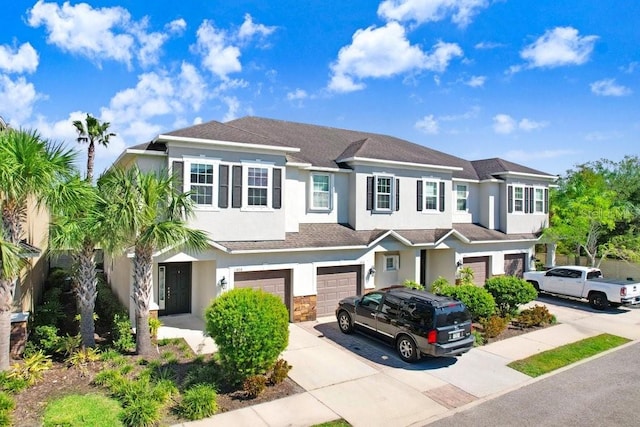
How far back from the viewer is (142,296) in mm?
10914

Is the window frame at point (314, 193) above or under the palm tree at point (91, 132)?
under

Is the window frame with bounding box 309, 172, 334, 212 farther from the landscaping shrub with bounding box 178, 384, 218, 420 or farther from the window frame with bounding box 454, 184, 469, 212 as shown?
the landscaping shrub with bounding box 178, 384, 218, 420

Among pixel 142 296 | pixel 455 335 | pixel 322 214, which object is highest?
pixel 322 214

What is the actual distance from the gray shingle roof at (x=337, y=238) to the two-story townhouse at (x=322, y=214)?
0.22 feet

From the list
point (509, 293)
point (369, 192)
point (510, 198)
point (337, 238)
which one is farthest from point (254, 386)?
point (510, 198)

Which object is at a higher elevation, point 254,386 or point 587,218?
point 587,218

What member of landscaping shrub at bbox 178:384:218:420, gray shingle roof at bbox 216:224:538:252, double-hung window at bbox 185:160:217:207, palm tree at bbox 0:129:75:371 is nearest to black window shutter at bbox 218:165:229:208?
double-hung window at bbox 185:160:217:207

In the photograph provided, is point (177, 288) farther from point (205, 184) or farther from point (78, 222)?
point (78, 222)

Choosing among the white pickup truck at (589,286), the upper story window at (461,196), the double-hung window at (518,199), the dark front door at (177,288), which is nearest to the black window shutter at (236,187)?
the dark front door at (177,288)

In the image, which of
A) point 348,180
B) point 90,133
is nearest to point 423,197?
point 348,180

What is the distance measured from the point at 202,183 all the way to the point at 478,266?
50.2ft

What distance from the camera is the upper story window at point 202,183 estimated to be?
1370 centimetres

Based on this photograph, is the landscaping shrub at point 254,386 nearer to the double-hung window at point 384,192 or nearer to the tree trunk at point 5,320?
the tree trunk at point 5,320

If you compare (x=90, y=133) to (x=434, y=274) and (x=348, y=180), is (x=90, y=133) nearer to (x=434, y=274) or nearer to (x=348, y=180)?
(x=348, y=180)
